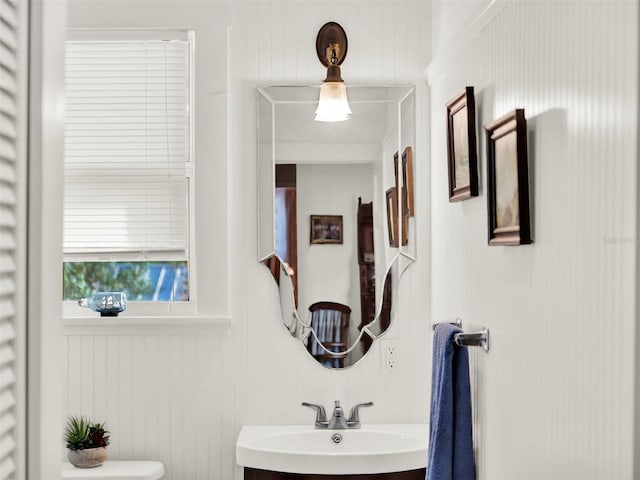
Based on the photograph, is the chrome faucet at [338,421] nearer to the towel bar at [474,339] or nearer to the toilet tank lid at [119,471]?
the toilet tank lid at [119,471]

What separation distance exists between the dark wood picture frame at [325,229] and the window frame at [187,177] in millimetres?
401

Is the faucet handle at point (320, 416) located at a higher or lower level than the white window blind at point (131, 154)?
lower

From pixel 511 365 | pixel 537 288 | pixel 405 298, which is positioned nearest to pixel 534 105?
pixel 537 288

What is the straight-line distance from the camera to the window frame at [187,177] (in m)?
2.80

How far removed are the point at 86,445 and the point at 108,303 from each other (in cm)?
46

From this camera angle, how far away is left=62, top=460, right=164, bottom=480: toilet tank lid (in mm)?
2484

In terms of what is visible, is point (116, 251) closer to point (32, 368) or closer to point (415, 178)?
point (415, 178)

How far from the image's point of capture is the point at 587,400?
4.62 ft

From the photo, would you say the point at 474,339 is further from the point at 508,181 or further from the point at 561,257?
the point at 561,257

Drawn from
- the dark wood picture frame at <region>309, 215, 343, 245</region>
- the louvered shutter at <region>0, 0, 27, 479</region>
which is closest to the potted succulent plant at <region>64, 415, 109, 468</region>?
the dark wood picture frame at <region>309, 215, 343, 245</region>

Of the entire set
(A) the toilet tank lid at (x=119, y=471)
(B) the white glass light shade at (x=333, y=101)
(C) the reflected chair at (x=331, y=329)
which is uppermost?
(B) the white glass light shade at (x=333, y=101)

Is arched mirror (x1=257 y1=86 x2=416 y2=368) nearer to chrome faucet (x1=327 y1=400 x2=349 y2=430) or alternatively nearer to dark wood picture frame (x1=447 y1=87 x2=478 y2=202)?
chrome faucet (x1=327 y1=400 x2=349 y2=430)

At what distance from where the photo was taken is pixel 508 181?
5.84 feet

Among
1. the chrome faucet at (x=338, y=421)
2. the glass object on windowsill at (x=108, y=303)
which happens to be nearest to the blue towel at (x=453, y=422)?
the chrome faucet at (x=338, y=421)
